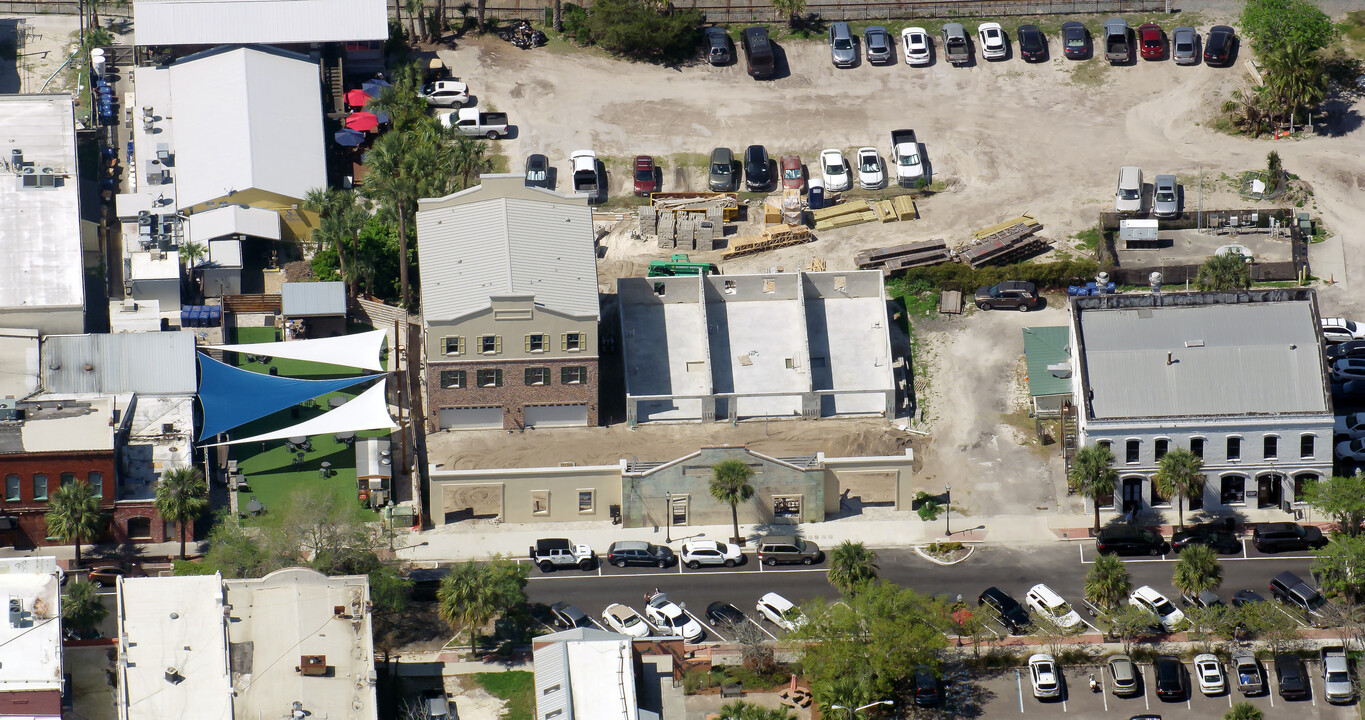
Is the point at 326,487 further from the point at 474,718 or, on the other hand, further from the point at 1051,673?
the point at 1051,673

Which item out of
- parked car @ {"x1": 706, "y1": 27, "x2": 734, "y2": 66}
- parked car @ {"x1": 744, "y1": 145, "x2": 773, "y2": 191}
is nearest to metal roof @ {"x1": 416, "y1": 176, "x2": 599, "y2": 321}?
parked car @ {"x1": 744, "y1": 145, "x2": 773, "y2": 191}

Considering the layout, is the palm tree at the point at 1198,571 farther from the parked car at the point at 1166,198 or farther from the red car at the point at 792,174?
the red car at the point at 792,174

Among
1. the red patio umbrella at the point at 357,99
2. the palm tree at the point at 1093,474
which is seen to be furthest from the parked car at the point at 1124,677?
the red patio umbrella at the point at 357,99

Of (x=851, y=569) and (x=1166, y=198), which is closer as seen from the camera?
(x=851, y=569)

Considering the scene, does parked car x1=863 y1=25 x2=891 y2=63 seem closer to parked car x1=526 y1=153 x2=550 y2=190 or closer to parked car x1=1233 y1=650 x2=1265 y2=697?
parked car x1=526 y1=153 x2=550 y2=190

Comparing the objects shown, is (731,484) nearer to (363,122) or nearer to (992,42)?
(363,122)

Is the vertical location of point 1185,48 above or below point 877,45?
below

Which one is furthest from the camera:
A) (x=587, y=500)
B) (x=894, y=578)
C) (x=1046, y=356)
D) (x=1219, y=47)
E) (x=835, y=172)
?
(x=1219, y=47)

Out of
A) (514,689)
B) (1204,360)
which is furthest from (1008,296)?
(514,689)
